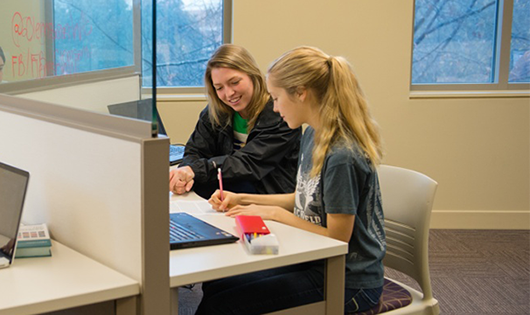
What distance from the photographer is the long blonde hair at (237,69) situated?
8.21ft

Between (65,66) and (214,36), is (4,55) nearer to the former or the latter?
(65,66)

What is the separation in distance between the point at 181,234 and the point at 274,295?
11.1 inches

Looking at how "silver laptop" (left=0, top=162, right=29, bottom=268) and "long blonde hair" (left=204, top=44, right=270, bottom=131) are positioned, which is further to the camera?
"long blonde hair" (left=204, top=44, right=270, bottom=131)

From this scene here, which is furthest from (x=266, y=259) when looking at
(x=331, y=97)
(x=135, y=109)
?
(x=331, y=97)

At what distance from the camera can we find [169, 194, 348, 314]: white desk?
54.5 inches

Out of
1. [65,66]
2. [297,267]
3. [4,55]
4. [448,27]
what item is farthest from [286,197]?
[448,27]

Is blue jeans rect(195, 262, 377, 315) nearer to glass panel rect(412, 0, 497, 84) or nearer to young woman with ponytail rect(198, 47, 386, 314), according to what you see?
young woman with ponytail rect(198, 47, 386, 314)

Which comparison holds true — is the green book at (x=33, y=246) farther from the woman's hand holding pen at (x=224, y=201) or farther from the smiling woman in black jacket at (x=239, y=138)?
the smiling woman in black jacket at (x=239, y=138)

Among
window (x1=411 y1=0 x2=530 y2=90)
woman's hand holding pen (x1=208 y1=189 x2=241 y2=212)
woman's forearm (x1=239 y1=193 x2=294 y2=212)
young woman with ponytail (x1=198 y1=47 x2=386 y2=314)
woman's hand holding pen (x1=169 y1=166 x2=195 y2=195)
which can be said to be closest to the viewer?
young woman with ponytail (x1=198 y1=47 x2=386 y2=314)

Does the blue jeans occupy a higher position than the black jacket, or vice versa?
the black jacket

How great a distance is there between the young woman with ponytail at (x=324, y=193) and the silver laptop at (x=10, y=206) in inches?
20.7

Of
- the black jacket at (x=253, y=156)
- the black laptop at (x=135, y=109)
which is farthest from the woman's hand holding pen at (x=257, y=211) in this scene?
the black laptop at (x=135, y=109)

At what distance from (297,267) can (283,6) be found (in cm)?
255

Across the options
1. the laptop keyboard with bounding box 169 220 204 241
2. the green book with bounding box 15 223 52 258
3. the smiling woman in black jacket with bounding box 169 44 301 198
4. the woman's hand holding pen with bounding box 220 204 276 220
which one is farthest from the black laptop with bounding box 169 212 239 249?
the smiling woman in black jacket with bounding box 169 44 301 198
